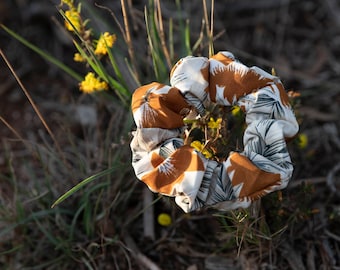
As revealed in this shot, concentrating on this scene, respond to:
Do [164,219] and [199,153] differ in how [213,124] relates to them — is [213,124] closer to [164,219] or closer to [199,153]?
[199,153]

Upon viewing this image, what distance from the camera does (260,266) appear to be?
1374 millimetres

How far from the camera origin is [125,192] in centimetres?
151

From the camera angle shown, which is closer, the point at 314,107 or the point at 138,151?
the point at 138,151

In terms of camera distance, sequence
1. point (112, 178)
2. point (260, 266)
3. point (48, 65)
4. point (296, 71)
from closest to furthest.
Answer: point (260, 266)
point (112, 178)
point (296, 71)
point (48, 65)

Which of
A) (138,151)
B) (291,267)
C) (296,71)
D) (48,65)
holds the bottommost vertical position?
(291,267)

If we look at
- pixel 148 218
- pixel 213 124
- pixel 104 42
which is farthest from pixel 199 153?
pixel 148 218

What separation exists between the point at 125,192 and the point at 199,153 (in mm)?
525

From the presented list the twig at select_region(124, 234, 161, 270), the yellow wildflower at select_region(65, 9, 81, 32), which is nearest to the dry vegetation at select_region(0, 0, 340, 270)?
the twig at select_region(124, 234, 161, 270)

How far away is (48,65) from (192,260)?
1.05 m

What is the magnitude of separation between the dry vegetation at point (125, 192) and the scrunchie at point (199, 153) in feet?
0.51

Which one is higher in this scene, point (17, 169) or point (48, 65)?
point (48, 65)

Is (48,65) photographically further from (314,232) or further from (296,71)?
(314,232)

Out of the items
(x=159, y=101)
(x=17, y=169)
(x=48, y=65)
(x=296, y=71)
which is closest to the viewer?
(x=159, y=101)

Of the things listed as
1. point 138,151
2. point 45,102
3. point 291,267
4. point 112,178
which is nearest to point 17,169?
point 45,102
